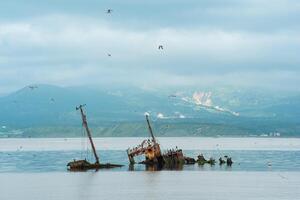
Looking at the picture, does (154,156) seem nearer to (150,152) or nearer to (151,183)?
(150,152)

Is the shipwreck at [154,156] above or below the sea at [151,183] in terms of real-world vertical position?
above

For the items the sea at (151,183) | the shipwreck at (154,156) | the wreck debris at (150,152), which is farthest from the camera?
the shipwreck at (154,156)

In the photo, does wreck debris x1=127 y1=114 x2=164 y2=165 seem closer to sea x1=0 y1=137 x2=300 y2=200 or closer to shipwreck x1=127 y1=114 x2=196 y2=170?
shipwreck x1=127 y1=114 x2=196 y2=170

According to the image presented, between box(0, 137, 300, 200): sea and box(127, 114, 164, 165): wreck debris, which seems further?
box(127, 114, 164, 165): wreck debris

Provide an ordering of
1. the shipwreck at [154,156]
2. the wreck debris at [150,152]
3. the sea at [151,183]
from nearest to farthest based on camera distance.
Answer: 1. the sea at [151,183]
2. the wreck debris at [150,152]
3. the shipwreck at [154,156]

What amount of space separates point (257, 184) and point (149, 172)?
109 ft

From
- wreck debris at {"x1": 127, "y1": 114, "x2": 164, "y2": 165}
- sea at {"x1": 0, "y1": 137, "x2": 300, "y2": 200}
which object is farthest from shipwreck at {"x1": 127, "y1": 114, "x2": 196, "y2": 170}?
sea at {"x1": 0, "y1": 137, "x2": 300, "y2": 200}

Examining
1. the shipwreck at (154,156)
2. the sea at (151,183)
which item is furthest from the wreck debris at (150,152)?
the sea at (151,183)

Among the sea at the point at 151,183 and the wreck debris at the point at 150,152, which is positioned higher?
the wreck debris at the point at 150,152

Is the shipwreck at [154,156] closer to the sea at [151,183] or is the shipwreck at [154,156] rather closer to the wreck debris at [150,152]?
the wreck debris at [150,152]

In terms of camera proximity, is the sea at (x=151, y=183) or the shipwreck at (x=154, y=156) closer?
the sea at (x=151, y=183)

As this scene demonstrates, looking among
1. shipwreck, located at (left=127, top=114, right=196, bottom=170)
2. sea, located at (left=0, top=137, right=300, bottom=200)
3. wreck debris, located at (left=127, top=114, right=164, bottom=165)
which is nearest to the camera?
sea, located at (left=0, top=137, right=300, bottom=200)

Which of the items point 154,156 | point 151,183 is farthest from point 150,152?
point 151,183

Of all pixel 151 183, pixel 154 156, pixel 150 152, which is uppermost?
pixel 150 152
